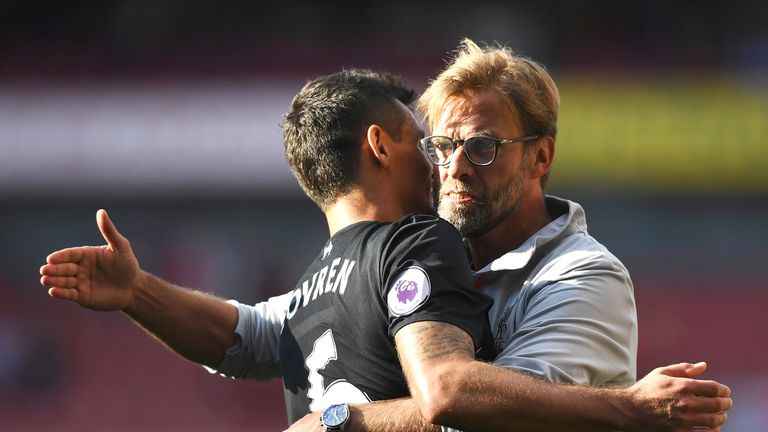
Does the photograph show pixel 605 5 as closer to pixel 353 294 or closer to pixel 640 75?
pixel 640 75

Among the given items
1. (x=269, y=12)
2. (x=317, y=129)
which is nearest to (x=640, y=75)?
(x=269, y=12)

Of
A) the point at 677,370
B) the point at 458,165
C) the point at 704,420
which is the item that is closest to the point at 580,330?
the point at 677,370

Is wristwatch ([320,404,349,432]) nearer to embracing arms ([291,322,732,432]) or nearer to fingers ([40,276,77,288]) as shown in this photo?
embracing arms ([291,322,732,432])


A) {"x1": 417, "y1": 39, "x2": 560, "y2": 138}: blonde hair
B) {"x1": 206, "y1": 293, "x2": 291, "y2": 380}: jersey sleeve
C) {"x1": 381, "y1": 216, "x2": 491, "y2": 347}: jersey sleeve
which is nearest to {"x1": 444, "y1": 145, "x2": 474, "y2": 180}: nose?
{"x1": 417, "y1": 39, "x2": 560, "y2": 138}: blonde hair

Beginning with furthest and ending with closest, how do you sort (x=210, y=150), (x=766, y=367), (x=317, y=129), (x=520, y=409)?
(x=210, y=150) < (x=766, y=367) < (x=317, y=129) < (x=520, y=409)

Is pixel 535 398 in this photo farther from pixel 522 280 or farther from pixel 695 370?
pixel 522 280

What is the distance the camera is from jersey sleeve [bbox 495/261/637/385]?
3.26m

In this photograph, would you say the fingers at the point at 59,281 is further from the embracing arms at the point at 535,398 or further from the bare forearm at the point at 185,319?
the embracing arms at the point at 535,398

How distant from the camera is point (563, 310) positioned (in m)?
3.37

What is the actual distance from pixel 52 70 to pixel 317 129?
15535mm

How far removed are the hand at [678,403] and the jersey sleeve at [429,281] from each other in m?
0.48

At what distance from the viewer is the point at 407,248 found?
3.25 metres

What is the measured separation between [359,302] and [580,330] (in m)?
0.63

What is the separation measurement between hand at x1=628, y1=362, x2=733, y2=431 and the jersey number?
0.79 metres
